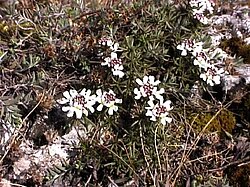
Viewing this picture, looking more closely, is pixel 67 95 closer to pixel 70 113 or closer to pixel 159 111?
pixel 70 113

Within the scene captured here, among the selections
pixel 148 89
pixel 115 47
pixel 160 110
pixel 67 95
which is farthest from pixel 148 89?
pixel 67 95

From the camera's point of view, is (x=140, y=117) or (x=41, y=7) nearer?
(x=140, y=117)

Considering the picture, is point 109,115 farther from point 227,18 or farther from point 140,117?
point 227,18

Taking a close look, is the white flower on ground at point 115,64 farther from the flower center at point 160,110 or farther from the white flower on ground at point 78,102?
the flower center at point 160,110

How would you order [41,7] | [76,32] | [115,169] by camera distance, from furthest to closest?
1. [41,7]
2. [76,32]
3. [115,169]

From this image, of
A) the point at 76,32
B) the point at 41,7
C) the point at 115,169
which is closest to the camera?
the point at 115,169

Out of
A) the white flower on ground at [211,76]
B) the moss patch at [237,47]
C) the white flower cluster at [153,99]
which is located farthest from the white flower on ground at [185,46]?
the moss patch at [237,47]

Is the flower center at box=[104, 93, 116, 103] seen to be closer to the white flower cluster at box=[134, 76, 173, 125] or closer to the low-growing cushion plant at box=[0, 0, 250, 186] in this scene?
the low-growing cushion plant at box=[0, 0, 250, 186]

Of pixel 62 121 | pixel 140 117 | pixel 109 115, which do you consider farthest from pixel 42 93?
pixel 140 117
